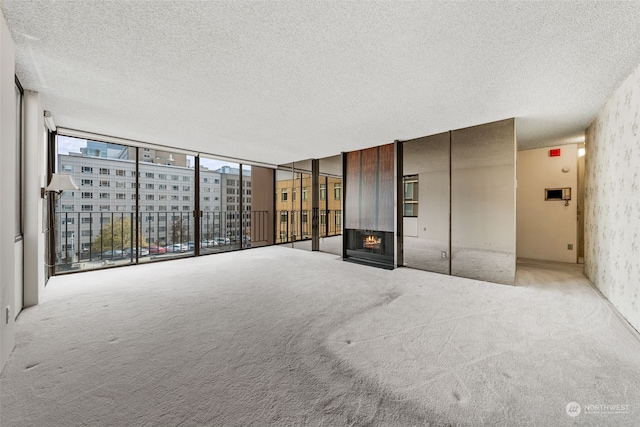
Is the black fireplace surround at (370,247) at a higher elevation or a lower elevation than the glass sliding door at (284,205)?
lower

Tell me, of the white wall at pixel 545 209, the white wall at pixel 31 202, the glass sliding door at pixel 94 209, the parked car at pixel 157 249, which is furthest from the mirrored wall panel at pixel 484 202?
the parked car at pixel 157 249

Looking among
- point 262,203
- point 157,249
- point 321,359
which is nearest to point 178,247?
point 157,249

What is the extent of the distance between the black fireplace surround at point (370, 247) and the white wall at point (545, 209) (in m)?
3.10

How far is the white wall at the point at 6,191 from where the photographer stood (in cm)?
171

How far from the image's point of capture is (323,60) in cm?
222

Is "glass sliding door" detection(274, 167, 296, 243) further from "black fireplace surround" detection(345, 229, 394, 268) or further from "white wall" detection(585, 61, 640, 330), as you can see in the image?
"white wall" detection(585, 61, 640, 330)

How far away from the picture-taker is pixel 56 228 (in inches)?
158

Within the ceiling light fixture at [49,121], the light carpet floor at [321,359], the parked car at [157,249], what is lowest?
the light carpet floor at [321,359]

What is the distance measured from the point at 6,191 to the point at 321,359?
2593mm

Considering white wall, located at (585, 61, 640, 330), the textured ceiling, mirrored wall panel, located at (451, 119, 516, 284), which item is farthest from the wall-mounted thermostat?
mirrored wall panel, located at (451, 119, 516, 284)

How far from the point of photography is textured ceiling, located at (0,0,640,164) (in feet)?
5.53

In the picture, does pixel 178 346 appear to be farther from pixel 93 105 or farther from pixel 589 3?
pixel 589 3

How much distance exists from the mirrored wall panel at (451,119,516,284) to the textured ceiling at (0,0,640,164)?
33cm

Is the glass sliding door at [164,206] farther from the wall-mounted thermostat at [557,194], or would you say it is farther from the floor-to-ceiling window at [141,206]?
the wall-mounted thermostat at [557,194]
